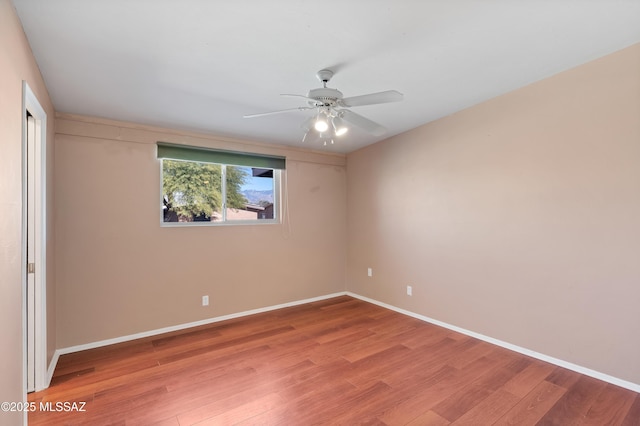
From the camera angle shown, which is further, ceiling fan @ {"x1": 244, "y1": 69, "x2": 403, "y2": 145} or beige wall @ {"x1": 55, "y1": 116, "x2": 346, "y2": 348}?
beige wall @ {"x1": 55, "y1": 116, "x2": 346, "y2": 348}

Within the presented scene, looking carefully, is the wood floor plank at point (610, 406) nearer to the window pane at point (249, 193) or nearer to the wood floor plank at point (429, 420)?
the wood floor plank at point (429, 420)

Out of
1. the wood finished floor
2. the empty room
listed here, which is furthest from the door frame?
the wood finished floor

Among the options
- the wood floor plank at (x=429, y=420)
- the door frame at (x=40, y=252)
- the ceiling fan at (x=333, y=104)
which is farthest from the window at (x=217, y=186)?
the wood floor plank at (x=429, y=420)

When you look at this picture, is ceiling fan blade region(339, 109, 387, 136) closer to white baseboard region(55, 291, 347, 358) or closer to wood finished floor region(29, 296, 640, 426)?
wood finished floor region(29, 296, 640, 426)

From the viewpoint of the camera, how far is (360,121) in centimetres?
226

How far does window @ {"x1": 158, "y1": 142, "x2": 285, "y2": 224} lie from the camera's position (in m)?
3.35

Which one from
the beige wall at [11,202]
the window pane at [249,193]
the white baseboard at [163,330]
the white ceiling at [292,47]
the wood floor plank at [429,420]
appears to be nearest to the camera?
the beige wall at [11,202]

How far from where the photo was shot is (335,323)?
3455 mm

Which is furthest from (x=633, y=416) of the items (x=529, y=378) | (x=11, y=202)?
(x=11, y=202)

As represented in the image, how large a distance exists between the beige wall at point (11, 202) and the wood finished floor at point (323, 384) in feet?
2.36

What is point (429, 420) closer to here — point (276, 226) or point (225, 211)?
point (276, 226)

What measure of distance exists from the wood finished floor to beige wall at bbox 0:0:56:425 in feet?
2.36

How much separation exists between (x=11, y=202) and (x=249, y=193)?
2.61 metres

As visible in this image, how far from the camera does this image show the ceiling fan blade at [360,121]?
2.15 meters
